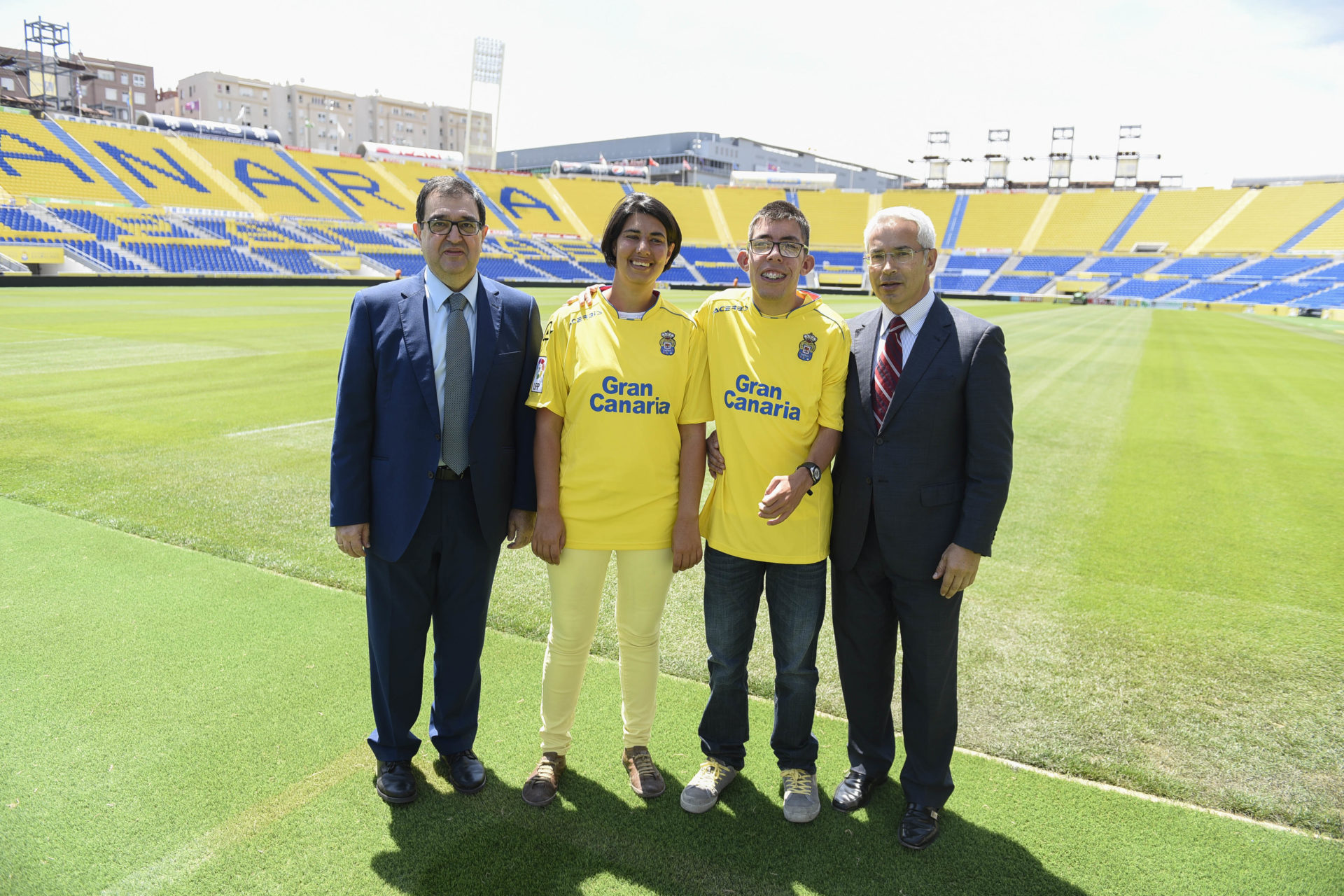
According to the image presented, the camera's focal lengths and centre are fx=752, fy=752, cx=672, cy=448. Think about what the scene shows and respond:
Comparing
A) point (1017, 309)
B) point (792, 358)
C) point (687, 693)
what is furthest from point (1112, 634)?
point (1017, 309)

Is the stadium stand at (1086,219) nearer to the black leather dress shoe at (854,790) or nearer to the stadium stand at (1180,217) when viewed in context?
the stadium stand at (1180,217)

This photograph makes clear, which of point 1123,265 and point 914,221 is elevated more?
point 1123,265

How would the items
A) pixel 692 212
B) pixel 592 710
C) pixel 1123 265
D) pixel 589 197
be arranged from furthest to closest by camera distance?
pixel 692 212, pixel 589 197, pixel 1123 265, pixel 592 710

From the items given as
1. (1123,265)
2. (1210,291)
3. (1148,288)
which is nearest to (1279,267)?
(1210,291)

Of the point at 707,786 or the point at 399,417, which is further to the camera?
the point at 707,786

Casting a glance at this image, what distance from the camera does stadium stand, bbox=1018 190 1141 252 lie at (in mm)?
55562

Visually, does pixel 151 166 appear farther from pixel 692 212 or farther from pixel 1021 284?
pixel 1021 284

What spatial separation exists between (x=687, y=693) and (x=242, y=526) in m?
3.65

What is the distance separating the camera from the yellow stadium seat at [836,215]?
5938 centimetres

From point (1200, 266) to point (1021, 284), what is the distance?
36.8 feet

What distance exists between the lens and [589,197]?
60750mm

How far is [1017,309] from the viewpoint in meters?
38.8

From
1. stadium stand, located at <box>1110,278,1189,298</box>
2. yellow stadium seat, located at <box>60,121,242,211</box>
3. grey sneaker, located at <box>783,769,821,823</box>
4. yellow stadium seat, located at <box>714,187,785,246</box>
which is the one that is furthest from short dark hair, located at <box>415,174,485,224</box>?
yellow stadium seat, located at <box>714,187,785,246</box>

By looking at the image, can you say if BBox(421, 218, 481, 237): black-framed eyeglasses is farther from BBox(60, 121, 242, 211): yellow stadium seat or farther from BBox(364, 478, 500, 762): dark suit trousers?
BBox(60, 121, 242, 211): yellow stadium seat
